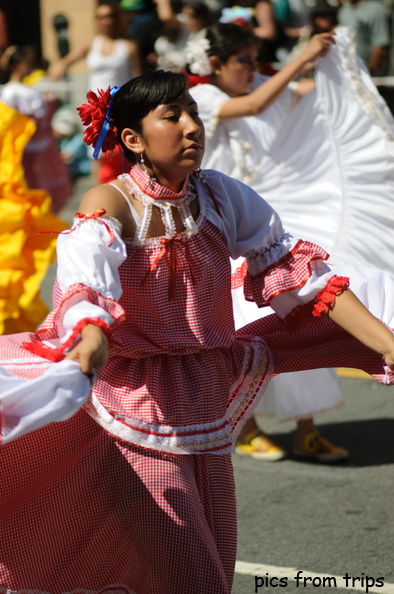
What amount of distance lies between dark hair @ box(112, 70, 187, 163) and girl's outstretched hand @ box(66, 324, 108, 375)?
29.6 inches

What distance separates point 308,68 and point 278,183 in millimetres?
622

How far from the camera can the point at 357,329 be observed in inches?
125

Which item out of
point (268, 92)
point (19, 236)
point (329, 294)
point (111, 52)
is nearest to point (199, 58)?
point (268, 92)

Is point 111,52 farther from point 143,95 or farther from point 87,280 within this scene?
point 87,280

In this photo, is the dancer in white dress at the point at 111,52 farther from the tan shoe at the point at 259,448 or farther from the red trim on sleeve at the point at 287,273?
the red trim on sleeve at the point at 287,273

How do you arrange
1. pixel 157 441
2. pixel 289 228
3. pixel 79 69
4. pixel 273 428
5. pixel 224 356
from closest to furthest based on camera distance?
pixel 157 441
pixel 224 356
pixel 289 228
pixel 273 428
pixel 79 69

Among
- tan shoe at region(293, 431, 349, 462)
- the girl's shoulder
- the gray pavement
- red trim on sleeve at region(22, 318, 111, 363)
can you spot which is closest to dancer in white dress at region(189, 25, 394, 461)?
tan shoe at region(293, 431, 349, 462)

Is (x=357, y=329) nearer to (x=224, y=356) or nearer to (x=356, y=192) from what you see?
(x=224, y=356)

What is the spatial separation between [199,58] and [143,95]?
95.8 inches

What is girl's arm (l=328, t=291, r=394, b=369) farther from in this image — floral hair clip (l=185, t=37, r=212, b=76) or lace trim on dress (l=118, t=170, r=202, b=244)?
floral hair clip (l=185, t=37, r=212, b=76)

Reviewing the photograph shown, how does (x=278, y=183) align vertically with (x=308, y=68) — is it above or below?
below

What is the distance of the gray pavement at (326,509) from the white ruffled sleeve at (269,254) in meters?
1.20

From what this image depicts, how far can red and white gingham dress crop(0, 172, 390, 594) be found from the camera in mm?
3045

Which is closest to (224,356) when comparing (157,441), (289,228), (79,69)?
(157,441)
